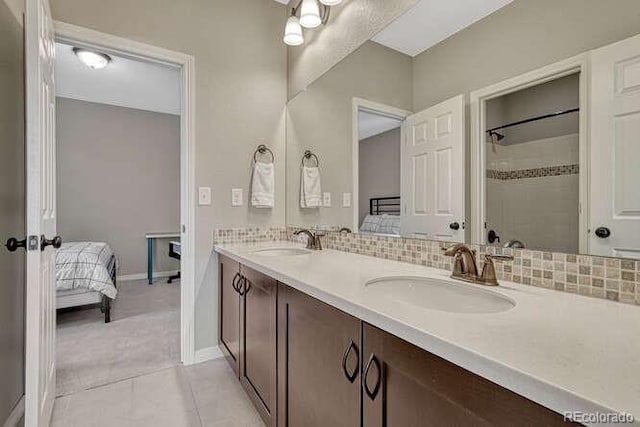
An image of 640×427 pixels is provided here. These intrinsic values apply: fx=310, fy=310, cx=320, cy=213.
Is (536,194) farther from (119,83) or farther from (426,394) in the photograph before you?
(119,83)

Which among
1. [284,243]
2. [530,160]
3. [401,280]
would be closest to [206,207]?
[284,243]

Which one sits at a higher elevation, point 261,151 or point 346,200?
point 261,151

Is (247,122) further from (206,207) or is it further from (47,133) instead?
(47,133)

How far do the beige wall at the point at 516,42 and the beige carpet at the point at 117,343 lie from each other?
2.28 meters

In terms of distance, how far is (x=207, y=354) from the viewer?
2.11m

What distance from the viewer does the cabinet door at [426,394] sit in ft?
1.60

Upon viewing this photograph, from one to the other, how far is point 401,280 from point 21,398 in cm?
195

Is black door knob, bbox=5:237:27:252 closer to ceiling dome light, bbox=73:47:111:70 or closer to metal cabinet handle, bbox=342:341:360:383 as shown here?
metal cabinet handle, bbox=342:341:360:383

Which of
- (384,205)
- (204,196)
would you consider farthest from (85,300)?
(384,205)

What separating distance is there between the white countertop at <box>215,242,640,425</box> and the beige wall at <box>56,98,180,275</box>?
4566mm

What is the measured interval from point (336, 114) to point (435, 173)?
91cm

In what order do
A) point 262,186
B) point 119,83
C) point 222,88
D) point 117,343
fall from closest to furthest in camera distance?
point 222,88, point 262,186, point 117,343, point 119,83

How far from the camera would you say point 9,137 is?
1.45 meters

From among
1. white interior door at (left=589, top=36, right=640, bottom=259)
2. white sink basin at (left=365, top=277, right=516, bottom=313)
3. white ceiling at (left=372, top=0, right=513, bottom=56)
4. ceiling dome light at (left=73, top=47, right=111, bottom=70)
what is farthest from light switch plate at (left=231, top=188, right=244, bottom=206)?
ceiling dome light at (left=73, top=47, right=111, bottom=70)
